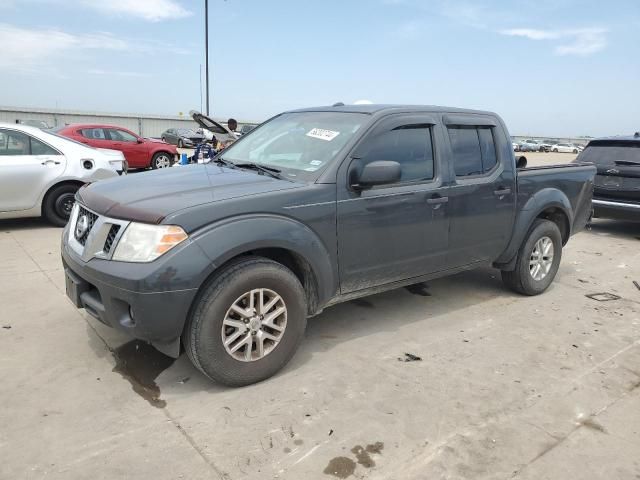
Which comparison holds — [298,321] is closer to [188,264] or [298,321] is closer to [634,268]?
[188,264]

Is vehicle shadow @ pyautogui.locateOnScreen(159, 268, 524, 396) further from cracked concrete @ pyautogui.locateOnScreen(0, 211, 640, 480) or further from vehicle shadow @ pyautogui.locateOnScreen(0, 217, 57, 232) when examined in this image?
vehicle shadow @ pyautogui.locateOnScreen(0, 217, 57, 232)

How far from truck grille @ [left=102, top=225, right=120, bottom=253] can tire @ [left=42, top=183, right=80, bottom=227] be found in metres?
5.27

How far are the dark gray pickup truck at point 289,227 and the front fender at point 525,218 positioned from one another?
19mm

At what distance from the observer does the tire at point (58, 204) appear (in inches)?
300

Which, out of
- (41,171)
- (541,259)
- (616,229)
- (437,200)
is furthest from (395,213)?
(616,229)

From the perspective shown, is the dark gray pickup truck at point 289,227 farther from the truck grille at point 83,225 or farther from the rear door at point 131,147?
the rear door at point 131,147

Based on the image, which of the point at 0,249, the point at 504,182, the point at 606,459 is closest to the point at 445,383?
the point at 606,459

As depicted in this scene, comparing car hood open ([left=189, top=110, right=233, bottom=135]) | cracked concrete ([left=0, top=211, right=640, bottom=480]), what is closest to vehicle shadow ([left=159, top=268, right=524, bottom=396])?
cracked concrete ([left=0, top=211, right=640, bottom=480])

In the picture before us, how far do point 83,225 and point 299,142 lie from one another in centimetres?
164

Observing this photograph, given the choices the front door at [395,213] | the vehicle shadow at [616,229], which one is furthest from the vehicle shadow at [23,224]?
the vehicle shadow at [616,229]

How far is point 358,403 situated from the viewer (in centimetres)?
310

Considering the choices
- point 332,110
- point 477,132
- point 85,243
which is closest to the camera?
point 85,243

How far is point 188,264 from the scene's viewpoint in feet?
9.42

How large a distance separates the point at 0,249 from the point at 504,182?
19.2 feet
